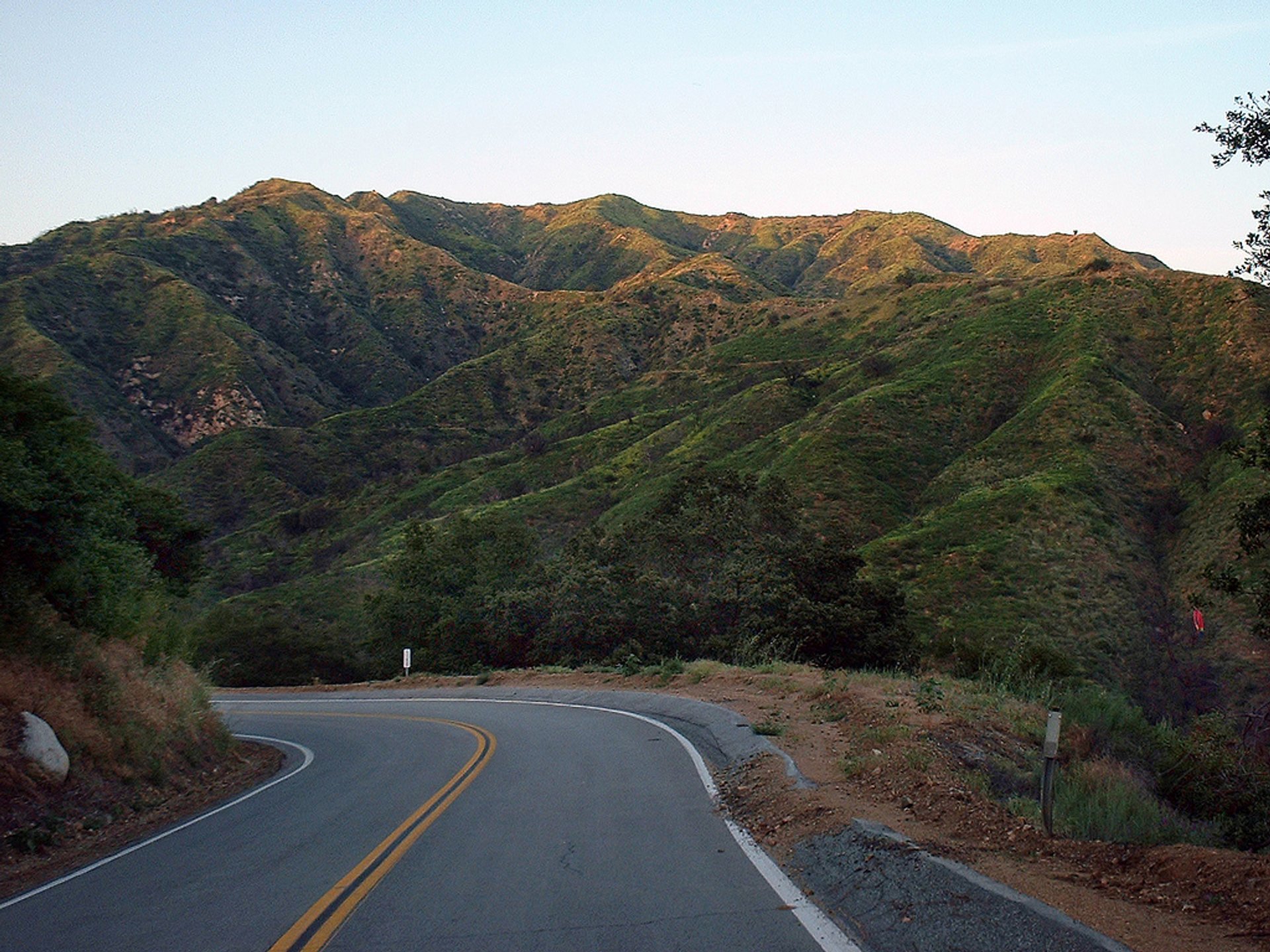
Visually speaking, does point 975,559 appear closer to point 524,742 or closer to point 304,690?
point 304,690

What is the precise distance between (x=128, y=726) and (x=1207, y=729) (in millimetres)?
14330

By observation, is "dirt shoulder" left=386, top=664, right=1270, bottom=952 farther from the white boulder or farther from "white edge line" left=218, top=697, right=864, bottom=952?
the white boulder

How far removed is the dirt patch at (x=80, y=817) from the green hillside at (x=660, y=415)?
48.7 ft

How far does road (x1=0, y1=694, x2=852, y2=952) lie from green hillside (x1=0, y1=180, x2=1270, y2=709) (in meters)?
12.2

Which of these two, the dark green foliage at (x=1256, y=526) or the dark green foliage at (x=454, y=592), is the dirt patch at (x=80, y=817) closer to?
the dark green foliage at (x=1256, y=526)

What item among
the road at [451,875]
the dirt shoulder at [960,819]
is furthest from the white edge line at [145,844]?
the dirt shoulder at [960,819]

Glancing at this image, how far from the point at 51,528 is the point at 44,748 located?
2885mm

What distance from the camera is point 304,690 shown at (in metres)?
40.0

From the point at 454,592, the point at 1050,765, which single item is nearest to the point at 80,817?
the point at 1050,765

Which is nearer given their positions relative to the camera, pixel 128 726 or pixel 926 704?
pixel 926 704

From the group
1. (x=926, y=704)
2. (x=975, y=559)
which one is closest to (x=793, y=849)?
(x=926, y=704)

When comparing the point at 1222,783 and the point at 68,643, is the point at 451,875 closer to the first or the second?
the point at 1222,783

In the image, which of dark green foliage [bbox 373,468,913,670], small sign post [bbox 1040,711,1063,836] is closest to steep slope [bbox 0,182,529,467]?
dark green foliage [bbox 373,468,913,670]

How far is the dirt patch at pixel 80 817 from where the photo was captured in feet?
31.4
